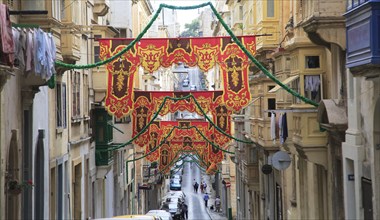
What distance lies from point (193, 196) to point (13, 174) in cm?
6681

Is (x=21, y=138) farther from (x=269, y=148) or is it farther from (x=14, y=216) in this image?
(x=269, y=148)

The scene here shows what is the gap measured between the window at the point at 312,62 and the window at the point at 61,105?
922cm

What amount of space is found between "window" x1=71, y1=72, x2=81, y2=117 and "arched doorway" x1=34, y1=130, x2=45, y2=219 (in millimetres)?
7213

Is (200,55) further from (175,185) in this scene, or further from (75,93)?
(175,185)

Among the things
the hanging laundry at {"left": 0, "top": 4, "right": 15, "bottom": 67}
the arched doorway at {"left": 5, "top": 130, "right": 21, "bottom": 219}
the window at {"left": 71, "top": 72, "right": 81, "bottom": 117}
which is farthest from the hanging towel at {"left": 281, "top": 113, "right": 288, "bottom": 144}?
the hanging laundry at {"left": 0, "top": 4, "right": 15, "bottom": 67}

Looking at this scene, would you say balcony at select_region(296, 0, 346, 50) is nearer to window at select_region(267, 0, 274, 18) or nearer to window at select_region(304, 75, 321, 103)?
window at select_region(304, 75, 321, 103)

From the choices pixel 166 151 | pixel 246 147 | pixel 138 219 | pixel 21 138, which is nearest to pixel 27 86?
pixel 21 138

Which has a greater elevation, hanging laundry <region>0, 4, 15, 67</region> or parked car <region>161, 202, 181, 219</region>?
hanging laundry <region>0, 4, 15, 67</region>

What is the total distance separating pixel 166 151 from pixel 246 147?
26.3 feet

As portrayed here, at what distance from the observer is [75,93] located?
29812 millimetres

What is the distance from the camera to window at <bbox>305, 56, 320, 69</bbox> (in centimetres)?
2095

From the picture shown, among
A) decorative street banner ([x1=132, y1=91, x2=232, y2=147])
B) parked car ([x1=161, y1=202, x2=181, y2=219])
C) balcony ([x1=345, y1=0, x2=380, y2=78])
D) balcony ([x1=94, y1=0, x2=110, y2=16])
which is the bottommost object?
parked car ([x1=161, y1=202, x2=181, y2=219])

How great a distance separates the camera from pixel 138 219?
72.8ft

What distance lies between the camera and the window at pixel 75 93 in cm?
2931
